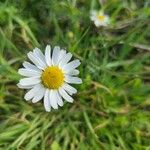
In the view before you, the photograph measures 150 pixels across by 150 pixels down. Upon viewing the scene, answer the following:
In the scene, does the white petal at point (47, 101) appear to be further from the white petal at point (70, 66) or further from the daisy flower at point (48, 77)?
the white petal at point (70, 66)

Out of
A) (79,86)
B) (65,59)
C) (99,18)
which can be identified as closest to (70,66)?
(65,59)

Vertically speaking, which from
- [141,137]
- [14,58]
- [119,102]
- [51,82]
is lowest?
[141,137]

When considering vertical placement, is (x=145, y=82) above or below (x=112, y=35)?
below

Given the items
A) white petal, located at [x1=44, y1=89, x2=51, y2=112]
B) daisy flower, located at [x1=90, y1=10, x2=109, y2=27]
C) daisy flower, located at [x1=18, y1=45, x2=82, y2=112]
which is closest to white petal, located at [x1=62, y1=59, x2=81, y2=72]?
daisy flower, located at [x1=18, y1=45, x2=82, y2=112]

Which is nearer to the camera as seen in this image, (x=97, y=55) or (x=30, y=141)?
(x=30, y=141)

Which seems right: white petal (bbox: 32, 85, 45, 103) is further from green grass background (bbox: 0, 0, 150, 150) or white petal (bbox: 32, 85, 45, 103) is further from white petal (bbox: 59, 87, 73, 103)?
green grass background (bbox: 0, 0, 150, 150)

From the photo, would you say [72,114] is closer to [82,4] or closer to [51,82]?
[51,82]

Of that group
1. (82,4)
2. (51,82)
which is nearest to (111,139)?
(51,82)
